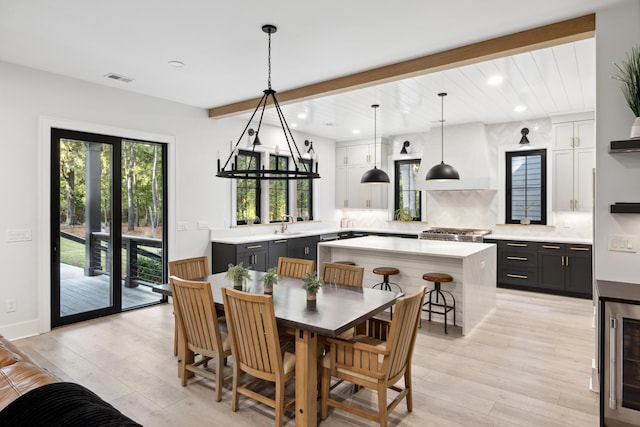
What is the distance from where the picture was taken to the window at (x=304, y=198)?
777 centimetres

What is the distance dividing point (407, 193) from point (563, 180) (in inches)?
112

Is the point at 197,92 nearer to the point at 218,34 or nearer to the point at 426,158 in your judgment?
the point at 218,34

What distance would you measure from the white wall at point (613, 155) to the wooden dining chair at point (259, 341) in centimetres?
238

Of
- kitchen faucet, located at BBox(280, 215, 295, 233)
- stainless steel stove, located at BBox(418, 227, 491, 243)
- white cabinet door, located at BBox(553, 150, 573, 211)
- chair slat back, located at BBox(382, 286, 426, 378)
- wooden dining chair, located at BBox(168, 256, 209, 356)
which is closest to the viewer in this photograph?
chair slat back, located at BBox(382, 286, 426, 378)

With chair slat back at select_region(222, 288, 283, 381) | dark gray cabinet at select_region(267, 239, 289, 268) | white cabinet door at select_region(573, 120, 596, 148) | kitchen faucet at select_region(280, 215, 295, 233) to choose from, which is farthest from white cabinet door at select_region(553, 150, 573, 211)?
chair slat back at select_region(222, 288, 283, 381)

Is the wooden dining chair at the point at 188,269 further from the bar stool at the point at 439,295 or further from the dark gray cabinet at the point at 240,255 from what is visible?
the bar stool at the point at 439,295

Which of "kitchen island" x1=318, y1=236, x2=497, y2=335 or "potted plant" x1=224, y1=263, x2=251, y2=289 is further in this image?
"kitchen island" x1=318, y1=236, x2=497, y2=335

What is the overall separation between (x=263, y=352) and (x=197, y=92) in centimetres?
366

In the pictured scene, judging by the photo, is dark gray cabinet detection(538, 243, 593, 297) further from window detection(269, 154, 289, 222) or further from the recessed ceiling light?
window detection(269, 154, 289, 222)

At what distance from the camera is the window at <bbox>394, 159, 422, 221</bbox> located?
790cm

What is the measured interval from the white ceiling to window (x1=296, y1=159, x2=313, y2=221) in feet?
8.51

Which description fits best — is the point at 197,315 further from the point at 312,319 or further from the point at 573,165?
the point at 573,165

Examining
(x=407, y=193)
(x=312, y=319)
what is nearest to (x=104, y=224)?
(x=312, y=319)

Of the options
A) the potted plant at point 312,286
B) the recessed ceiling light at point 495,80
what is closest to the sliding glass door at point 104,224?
the potted plant at point 312,286
